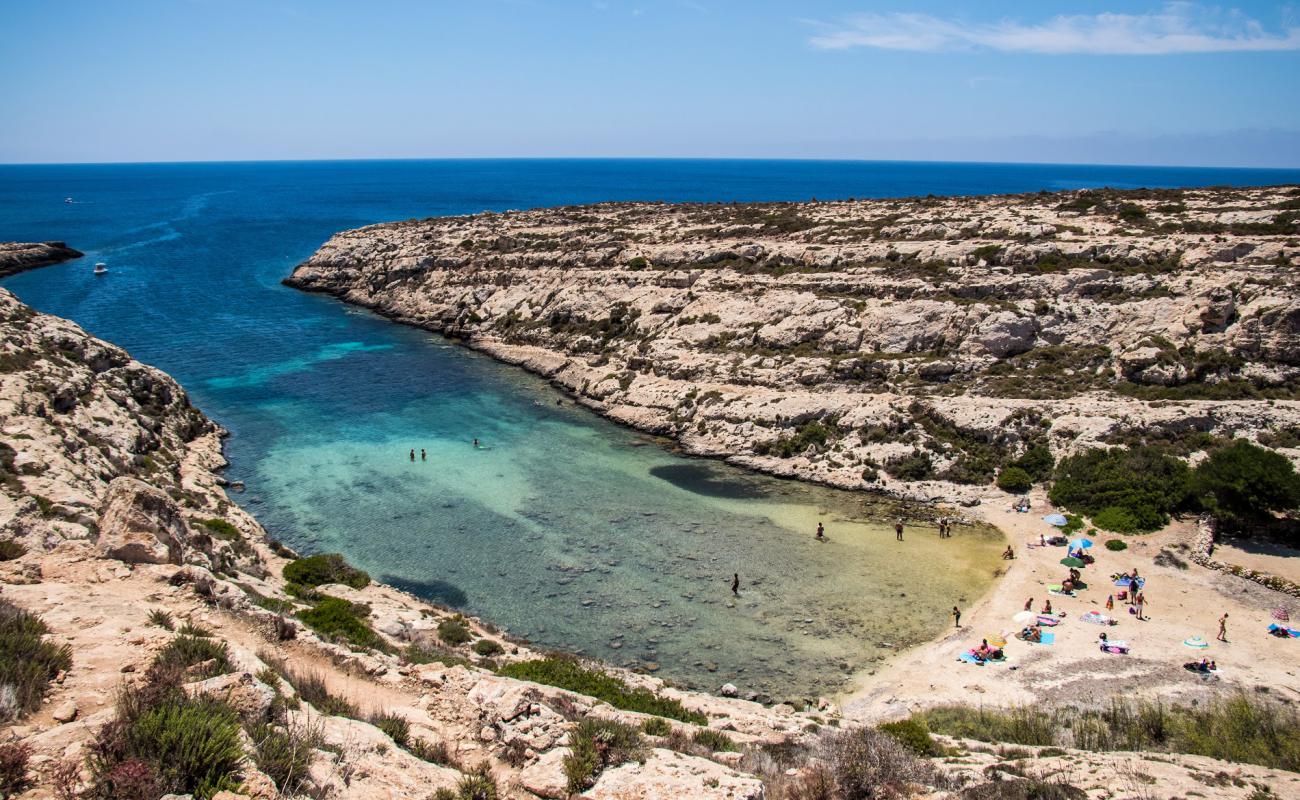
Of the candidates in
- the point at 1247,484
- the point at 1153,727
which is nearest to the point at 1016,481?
the point at 1247,484

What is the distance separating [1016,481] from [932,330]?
13.9m

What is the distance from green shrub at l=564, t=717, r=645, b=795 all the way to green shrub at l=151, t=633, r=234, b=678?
6.06 metres

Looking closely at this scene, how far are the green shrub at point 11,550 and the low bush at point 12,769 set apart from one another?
11118 mm

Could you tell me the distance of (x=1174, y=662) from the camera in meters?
24.5

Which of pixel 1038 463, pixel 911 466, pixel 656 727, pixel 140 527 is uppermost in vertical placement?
pixel 140 527

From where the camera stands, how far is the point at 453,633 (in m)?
23.2

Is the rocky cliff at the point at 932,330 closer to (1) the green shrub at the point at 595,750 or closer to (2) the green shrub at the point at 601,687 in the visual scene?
(2) the green shrub at the point at 601,687

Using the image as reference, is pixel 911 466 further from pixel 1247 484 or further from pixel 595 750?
pixel 595 750

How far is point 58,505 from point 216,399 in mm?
34779

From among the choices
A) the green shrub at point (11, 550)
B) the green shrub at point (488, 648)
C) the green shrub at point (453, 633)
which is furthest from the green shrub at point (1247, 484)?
the green shrub at point (11, 550)

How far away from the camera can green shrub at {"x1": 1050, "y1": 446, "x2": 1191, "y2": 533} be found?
3428 cm

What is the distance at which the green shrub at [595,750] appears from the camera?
1152 cm

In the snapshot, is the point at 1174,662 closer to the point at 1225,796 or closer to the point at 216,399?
the point at 1225,796

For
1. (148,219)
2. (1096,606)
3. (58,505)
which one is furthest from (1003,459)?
(148,219)
